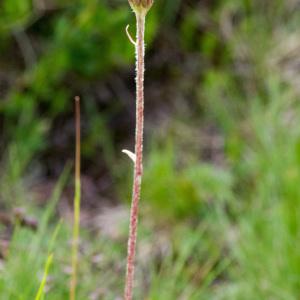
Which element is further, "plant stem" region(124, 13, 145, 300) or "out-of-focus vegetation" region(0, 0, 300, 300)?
"out-of-focus vegetation" region(0, 0, 300, 300)

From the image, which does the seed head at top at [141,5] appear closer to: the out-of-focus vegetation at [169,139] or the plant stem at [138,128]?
the plant stem at [138,128]

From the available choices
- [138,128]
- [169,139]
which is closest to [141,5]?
[138,128]

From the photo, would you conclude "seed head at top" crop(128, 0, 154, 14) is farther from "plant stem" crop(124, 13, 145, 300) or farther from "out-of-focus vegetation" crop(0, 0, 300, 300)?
"out-of-focus vegetation" crop(0, 0, 300, 300)

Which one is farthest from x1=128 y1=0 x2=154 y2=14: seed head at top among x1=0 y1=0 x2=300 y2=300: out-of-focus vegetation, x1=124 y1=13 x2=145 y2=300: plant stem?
x1=0 y1=0 x2=300 y2=300: out-of-focus vegetation

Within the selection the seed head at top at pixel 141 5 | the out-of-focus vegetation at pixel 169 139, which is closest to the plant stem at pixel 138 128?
the seed head at top at pixel 141 5

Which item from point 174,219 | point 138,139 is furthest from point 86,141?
point 138,139

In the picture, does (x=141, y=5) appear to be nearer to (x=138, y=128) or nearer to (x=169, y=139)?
(x=138, y=128)

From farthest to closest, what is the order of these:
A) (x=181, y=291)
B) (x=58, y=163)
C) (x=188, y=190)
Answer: (x=58, y=163)
(x=188, y=190)
(x=181, y=291)

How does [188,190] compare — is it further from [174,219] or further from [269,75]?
[269,75]
